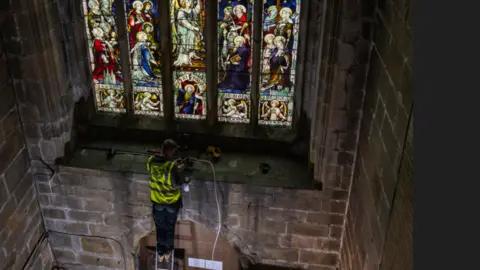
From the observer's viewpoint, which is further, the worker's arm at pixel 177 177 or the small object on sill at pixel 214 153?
the small object on sill at pixel 214 153

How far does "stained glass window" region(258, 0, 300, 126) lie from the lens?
604cm

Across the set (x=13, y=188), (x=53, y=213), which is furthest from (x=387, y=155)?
(x=53, y=213)

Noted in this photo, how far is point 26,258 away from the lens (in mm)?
6590

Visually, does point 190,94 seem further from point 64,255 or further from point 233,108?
point 64,255

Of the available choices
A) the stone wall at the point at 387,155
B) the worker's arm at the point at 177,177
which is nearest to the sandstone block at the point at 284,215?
the stone wall at the point at 387,155

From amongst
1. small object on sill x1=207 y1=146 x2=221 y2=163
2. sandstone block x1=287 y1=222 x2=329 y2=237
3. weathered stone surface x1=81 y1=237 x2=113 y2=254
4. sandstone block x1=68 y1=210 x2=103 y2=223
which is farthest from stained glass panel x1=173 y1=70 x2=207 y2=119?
weathered stone surface x1=81 y1=237 x2=113 y2=254

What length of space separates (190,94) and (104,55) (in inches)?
44.2

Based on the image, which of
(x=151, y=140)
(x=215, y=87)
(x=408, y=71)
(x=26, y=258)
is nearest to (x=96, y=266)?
(x=26, y=258)

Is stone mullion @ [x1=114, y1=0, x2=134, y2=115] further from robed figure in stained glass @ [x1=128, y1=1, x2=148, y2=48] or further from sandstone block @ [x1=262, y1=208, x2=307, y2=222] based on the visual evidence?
sandstone block @ [x1=262, y1=208, x2=307, y2=222]

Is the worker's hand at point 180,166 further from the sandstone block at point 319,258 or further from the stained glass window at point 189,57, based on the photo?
the sandstone block at point 319,258

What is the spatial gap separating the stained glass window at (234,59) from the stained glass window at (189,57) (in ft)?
0.69

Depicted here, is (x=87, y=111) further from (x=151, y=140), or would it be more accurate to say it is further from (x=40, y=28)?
(x=40, y=28)

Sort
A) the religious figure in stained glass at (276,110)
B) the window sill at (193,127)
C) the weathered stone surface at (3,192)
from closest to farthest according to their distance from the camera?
the weathered stone surface at (3,192), the religious figure in stained glass at (276,110), the window sill at (193,127)

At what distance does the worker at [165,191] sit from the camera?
5.86 meters
